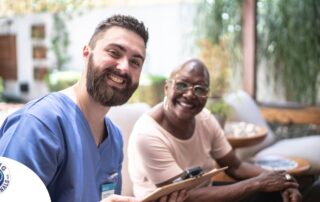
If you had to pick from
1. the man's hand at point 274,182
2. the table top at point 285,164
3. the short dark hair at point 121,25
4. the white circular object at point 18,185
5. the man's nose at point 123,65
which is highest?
the short dark hair at point 121,25

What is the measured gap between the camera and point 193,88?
177cm

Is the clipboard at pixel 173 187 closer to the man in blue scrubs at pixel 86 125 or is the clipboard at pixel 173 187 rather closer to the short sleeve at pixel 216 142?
the man in blue scrubs at pixel 86 125

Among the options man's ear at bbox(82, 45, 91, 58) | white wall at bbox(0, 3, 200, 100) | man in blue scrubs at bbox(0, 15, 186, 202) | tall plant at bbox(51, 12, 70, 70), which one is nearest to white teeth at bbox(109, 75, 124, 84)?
man in blue scrubs at bbox(0, 15, 186, 202)

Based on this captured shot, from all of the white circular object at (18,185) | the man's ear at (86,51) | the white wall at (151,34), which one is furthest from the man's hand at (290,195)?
the white wall at (151,34)

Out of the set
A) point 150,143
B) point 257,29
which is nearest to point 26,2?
point 257,29

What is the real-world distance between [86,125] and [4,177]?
18.8 inches

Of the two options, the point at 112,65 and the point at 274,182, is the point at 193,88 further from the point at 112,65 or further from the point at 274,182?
the point at 112,65

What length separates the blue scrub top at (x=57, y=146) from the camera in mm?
1002

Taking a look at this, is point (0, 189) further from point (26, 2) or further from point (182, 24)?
point (182, 24)

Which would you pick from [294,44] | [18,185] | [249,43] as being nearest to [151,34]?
[249,43]

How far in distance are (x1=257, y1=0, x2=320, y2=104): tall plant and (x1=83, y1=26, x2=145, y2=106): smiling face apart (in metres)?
2.93

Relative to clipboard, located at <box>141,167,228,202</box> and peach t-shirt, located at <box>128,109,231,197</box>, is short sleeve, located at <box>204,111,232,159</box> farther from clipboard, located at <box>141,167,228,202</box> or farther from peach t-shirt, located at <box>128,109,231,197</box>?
clipboard, located at <box>141,167,228,202</box>

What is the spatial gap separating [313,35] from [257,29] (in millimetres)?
543

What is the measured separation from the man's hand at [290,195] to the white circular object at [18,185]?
1.19 m
